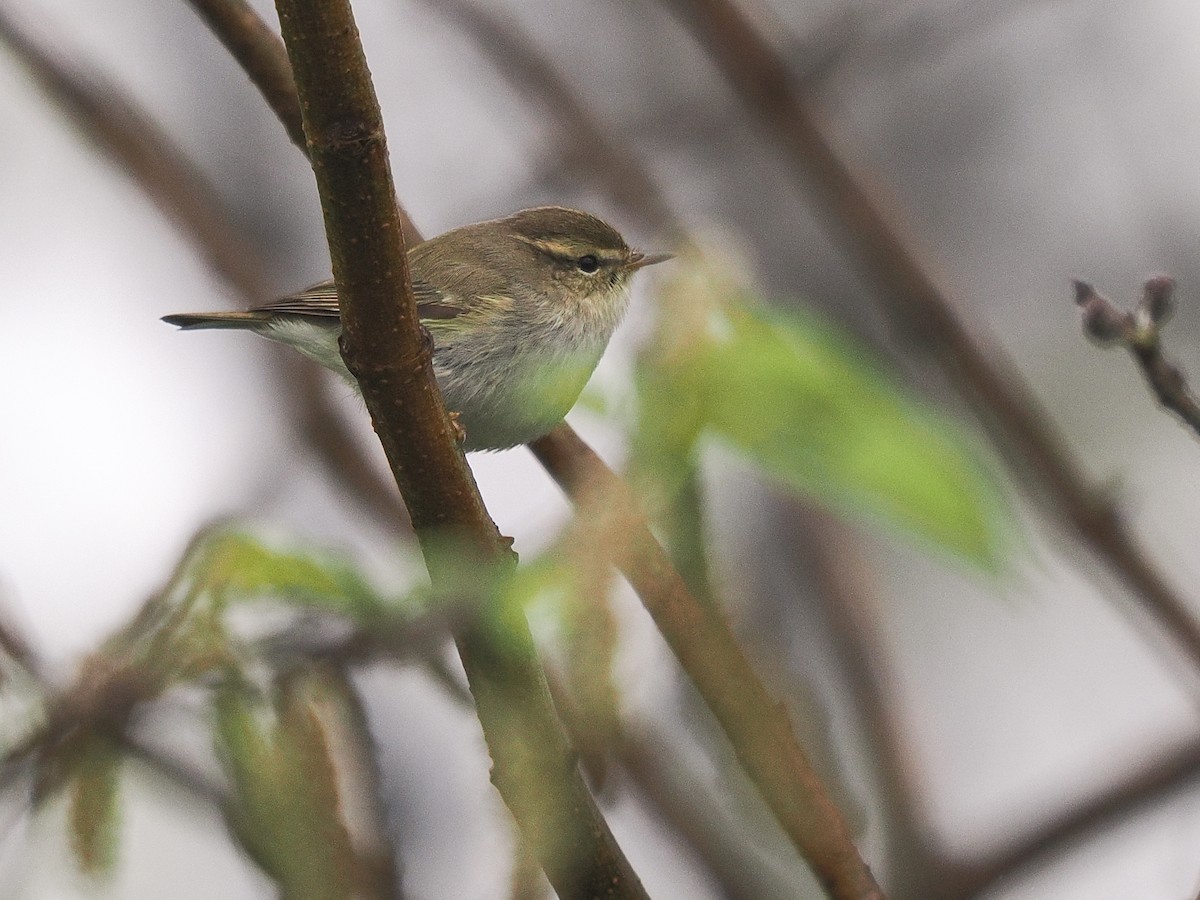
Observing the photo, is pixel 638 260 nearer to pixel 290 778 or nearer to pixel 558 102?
pixel 558 102

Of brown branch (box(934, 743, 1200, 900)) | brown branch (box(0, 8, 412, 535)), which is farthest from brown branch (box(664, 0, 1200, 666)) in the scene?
brown branch (box(0, 8, 412, 535))

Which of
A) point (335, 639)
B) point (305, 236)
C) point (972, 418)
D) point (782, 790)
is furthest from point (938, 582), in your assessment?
point (335, 639)

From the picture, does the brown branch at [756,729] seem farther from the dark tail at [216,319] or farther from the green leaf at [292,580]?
the dark tail at [216,319]

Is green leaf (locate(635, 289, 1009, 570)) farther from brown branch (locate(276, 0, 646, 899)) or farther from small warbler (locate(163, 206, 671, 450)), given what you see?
small warbler (locate(163, 206, 671, 450))

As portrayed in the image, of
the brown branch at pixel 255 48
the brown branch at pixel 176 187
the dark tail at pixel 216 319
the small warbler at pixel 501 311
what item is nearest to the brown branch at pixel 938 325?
the small warbler at pixel 501 311

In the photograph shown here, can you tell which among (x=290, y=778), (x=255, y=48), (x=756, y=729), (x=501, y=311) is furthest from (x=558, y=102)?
(x=290, y=778)

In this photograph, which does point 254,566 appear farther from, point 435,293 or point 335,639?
point 435,293

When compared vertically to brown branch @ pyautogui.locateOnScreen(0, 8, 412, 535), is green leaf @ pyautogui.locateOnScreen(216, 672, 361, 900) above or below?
below
